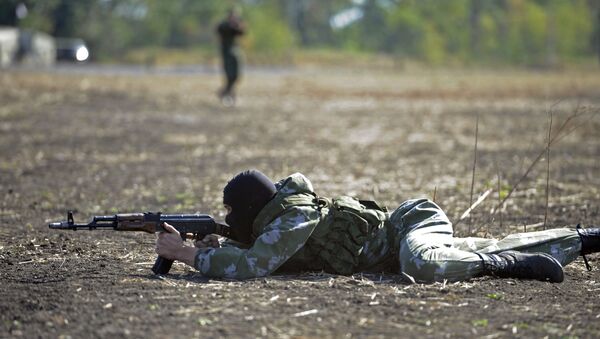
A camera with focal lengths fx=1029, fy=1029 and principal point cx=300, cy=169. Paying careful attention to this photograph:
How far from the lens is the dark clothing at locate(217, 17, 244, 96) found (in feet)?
82.7

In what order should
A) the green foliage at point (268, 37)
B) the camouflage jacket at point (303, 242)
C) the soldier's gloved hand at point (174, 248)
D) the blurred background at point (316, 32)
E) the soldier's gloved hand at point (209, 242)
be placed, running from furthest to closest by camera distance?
1. the green foliage at point (268, 37)
2. the blurred background at point (316, 32)
3. the soldier's gloved hand at point (209, 242)
4. the soldier's gloved hand at point (174, 248)
5. the camouflage jacket at point (303, 242)

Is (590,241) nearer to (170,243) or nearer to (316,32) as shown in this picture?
(170,243)

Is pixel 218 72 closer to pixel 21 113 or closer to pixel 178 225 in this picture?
pixel 21 113

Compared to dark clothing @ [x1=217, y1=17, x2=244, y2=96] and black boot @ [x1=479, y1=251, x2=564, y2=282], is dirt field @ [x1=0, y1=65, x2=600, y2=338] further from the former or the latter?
dark clothing @ [x1=217, y1=17, x2=244, y2=96]

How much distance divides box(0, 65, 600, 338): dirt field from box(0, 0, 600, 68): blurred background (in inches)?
1121

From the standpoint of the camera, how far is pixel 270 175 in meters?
12.9

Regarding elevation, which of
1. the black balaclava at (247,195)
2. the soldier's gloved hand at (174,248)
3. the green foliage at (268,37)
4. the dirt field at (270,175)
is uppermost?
the green foliage at (268,37)

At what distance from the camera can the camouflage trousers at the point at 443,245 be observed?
257 inches

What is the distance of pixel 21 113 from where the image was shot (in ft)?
73.7

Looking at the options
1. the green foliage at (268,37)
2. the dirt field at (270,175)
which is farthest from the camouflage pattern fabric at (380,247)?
the green foliage at (268,37)

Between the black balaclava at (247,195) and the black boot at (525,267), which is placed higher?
the black balaclava at (247,195)

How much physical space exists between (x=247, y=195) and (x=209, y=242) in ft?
1.57

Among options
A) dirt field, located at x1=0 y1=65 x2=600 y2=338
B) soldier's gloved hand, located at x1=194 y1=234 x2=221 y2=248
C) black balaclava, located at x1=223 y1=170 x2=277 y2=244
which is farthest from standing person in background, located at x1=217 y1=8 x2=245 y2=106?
black balaclava, located at x1=223 y1=170 x2=277 y2=244

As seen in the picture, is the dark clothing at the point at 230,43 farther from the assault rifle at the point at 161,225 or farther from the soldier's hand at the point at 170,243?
the soldier's hand at the point at 170,243
